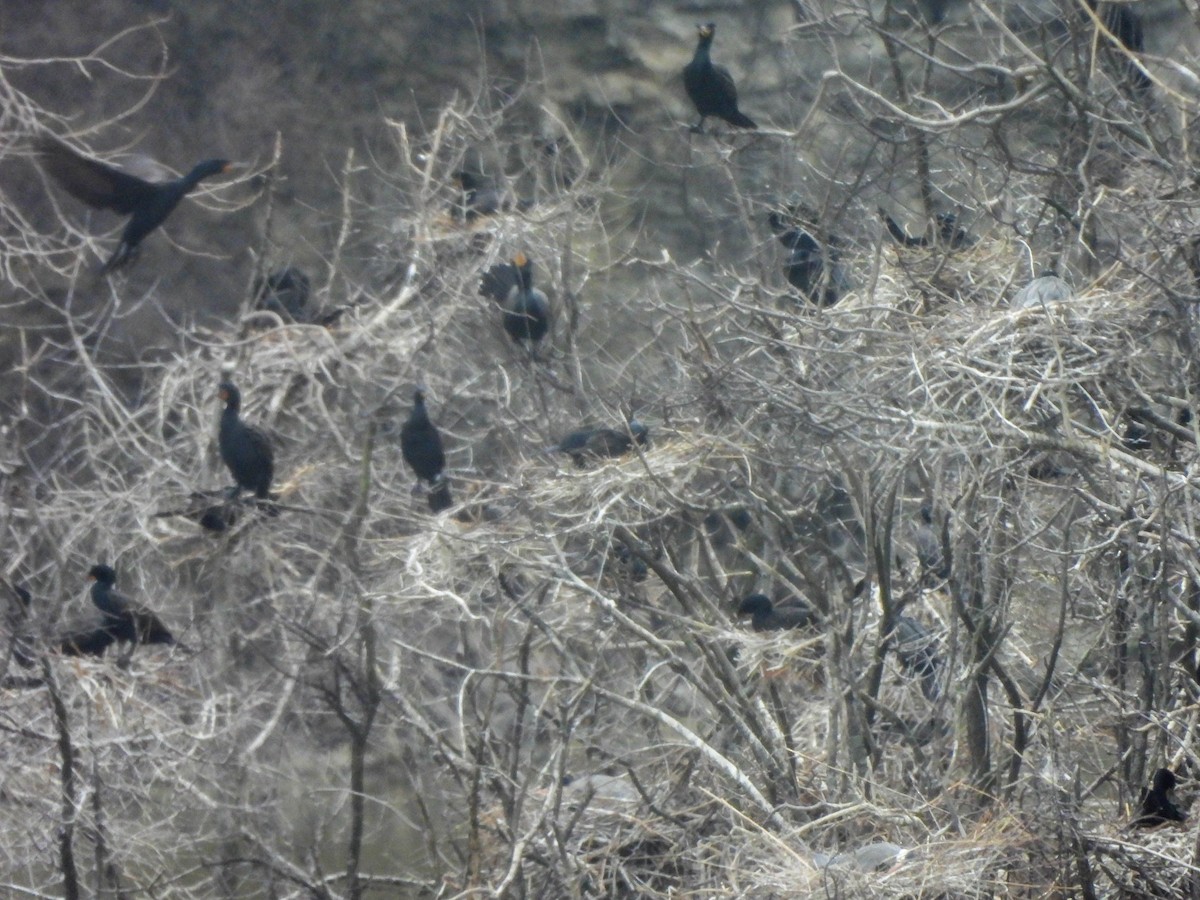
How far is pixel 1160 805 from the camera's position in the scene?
414cm

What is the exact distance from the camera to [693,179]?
1202cm

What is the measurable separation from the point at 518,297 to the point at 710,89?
1705 mm

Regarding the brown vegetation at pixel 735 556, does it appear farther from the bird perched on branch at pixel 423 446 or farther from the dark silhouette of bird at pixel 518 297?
the bird perched on branch at pixel 423 446

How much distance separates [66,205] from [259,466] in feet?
18.1

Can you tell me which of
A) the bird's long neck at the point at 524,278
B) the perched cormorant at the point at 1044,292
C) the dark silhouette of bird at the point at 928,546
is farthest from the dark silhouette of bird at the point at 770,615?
the perched cormorant at the point at 1044,292

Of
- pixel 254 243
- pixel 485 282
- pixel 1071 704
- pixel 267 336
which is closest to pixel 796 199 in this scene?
pixel 485 282

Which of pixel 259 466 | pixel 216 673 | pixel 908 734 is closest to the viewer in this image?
pixel 908 734

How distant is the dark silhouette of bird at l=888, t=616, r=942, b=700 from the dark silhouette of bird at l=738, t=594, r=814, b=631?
398 millimetres

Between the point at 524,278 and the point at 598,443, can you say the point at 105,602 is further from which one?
the point at 524,278

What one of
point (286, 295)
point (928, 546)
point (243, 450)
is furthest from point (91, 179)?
point (928, 546)

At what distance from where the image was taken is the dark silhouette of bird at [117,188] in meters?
6.49

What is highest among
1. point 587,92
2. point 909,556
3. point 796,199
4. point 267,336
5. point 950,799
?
point 587,92

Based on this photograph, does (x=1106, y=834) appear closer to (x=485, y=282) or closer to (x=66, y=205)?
(x=485, y=282)

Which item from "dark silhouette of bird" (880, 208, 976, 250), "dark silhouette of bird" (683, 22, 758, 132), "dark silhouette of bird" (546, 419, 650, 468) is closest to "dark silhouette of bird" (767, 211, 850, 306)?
"dark silhouette of bird" (880, 208, 976, 250)
